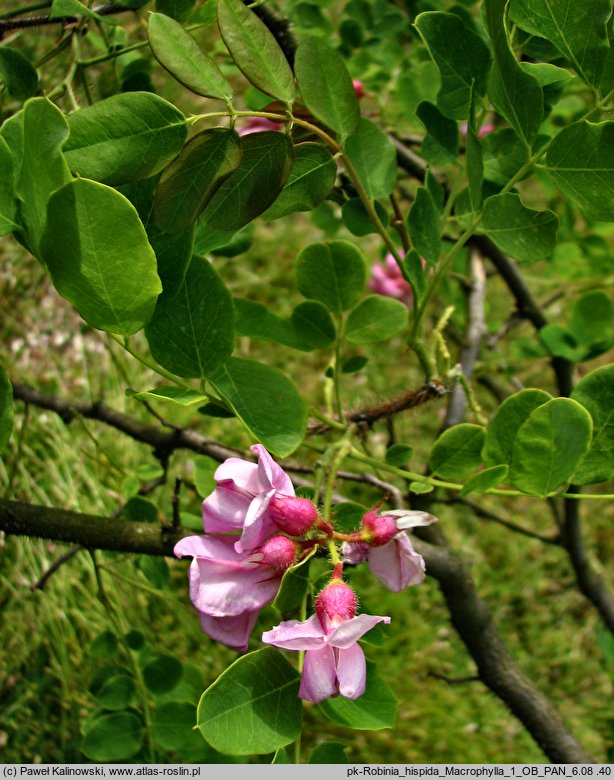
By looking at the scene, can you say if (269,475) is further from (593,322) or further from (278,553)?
(593,322)

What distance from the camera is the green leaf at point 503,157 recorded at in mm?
544

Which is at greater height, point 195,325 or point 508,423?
point 195,325

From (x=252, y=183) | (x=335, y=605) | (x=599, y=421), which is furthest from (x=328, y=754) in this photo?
(x=252, y=183)

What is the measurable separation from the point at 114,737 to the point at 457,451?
1.62 feet

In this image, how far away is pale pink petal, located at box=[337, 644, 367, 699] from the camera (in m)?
0.38

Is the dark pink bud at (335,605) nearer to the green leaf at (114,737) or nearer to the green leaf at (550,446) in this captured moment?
the green leaf at (550,446)

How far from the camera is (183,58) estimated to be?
37 centimetres

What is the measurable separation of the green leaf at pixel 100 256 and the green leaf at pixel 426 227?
215 mm

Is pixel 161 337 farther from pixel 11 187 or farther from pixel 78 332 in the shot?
pixel 78 332

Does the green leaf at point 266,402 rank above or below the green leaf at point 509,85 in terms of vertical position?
below

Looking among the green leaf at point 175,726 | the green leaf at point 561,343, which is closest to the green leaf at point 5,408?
the green leaf at point 175,726

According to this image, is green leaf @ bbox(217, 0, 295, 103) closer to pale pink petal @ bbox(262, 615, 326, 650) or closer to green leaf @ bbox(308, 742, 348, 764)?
pale pink petal @ bbox(262, 615, 326, 650)

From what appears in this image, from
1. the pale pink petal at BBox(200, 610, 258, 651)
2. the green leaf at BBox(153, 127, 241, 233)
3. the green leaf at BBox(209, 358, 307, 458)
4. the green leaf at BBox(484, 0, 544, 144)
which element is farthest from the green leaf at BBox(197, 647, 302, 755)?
the green leaf at BBox(484, 0, 544, 144)

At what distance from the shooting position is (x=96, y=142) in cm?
36
